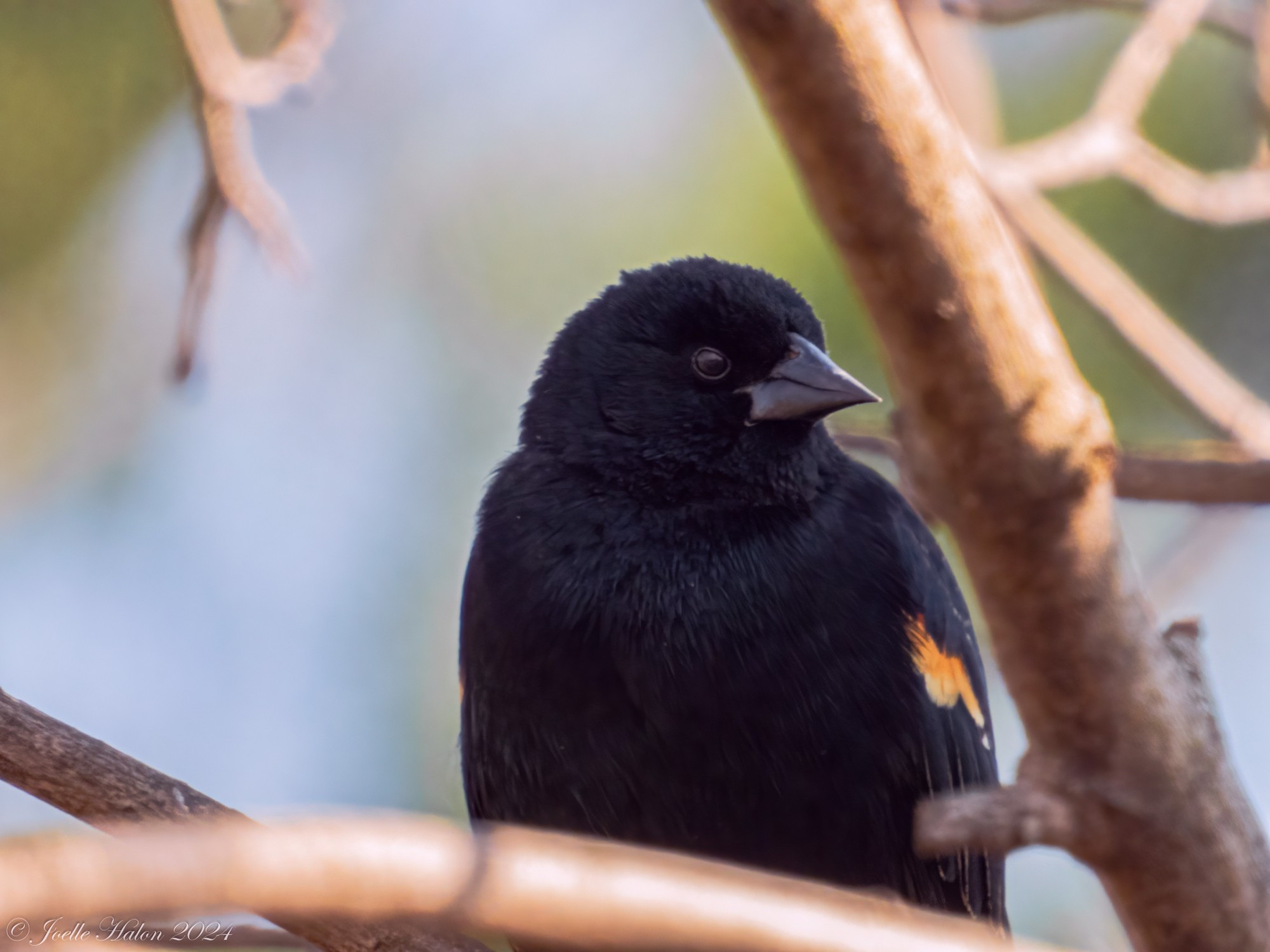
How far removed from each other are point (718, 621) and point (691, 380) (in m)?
0.67

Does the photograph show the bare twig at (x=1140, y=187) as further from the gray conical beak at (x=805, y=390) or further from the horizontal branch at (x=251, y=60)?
the horizontal branch at (x=251, y=60)

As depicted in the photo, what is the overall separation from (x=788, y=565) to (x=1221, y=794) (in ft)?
3.59

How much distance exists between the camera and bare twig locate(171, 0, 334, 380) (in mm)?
3436

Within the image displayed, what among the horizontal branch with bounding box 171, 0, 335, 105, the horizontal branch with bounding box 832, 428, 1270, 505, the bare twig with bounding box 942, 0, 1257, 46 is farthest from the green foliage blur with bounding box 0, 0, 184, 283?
the horizontal branch with bounding box 832, 428, 1270, 505

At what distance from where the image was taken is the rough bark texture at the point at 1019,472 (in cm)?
173

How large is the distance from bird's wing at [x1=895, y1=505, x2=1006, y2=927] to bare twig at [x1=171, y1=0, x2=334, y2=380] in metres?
1.66

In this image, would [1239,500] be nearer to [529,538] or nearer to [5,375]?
[529,538]

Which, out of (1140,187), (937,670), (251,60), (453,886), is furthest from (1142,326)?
(453,886)

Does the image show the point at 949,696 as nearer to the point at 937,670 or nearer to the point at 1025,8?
the point at 937,670

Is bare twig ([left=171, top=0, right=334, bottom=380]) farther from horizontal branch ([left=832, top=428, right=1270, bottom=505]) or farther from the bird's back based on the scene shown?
horizontal branch ([left=832, top=428, right=1270, bottom=505])

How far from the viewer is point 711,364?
3357 millimetres

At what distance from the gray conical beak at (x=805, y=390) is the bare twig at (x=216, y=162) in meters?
1.20

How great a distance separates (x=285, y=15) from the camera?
4.04 metres

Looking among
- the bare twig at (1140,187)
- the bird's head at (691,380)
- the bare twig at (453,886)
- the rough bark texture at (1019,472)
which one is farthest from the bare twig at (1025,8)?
the bare twig at (453,886)
